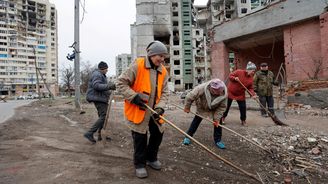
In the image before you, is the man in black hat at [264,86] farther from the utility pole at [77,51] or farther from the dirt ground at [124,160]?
the utility pole at [77,51]

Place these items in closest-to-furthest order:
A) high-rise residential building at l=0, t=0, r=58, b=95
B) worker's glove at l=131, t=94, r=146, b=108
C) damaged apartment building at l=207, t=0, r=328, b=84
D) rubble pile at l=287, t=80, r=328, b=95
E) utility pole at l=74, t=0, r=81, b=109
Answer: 1. worker's glove at l=131, t=94, r=146, b=108
2. rubble pile at l=287, t=80, r=328, b=95
3. damaged apartment building at l=207, t=0, r=328, b=84
4. utility pole at l=74, t=0, r=81, b=109
5. high-rise residential building at l=0, t=0, r=58, b=95

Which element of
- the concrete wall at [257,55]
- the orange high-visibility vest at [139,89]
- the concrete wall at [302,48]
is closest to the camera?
the orange high-visibility vest at [139,89]

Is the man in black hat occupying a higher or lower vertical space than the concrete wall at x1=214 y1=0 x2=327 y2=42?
lower

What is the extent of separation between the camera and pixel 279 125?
669 centimetres

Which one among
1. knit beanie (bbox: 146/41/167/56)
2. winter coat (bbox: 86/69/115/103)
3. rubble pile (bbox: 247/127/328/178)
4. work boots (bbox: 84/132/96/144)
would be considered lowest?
rubble pile (bbox: 247/127/328/178)

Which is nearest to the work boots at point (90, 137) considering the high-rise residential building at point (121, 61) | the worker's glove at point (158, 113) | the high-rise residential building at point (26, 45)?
the worker's glove at point (158, 113)

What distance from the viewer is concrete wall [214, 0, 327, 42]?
11.4m

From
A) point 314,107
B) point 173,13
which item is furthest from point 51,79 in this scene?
point 314,107

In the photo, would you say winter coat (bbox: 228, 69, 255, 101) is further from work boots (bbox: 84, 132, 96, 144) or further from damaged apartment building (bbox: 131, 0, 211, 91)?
damaged apartment building (bbox: 131, 0, 211, 91)

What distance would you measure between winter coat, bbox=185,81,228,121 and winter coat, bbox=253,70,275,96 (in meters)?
3.49

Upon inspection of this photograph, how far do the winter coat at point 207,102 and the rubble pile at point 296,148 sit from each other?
111cm

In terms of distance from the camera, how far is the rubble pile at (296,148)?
3814 millimetres

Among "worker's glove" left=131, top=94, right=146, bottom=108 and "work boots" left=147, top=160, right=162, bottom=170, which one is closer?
"worker's glove" left=131, top=94, right=146, bottom=108

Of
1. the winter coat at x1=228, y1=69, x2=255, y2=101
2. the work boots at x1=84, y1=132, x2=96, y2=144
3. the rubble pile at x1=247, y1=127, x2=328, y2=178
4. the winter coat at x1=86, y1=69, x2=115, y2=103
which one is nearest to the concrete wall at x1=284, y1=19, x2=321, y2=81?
the winter coat at x1=228, y1=69, x2=255, y2=101
